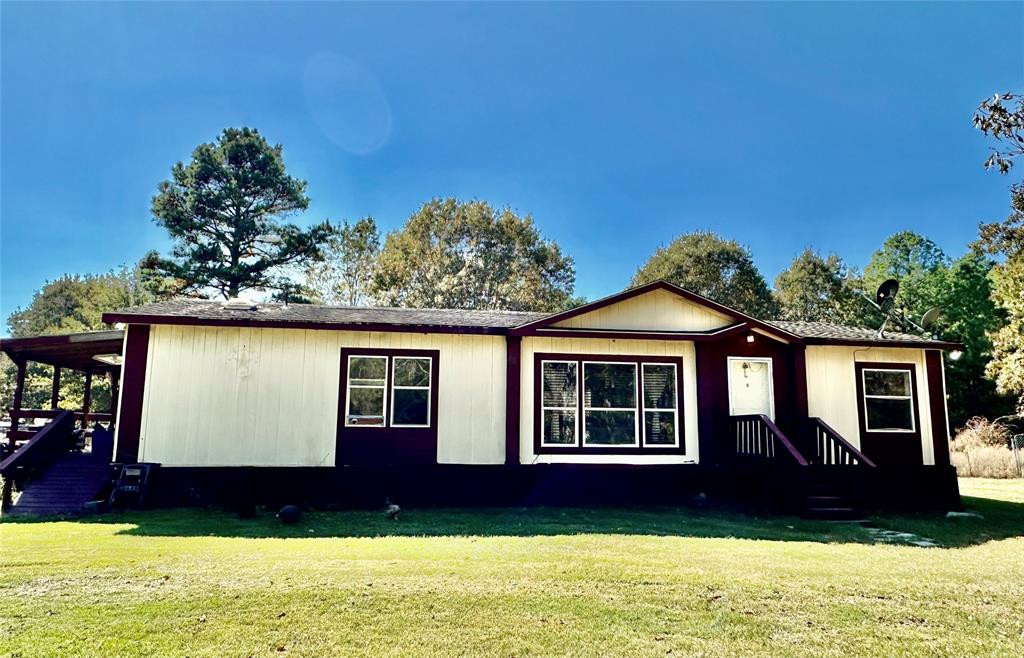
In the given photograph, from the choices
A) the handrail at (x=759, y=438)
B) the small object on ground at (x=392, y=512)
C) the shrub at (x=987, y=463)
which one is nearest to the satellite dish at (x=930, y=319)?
the handrail at (x=759, y=438)

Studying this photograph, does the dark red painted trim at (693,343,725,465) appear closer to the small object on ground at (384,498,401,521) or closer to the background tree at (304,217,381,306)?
the small object on ground at (384,498,401,521)

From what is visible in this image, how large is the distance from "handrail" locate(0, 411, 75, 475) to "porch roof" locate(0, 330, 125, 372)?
120 centimetres

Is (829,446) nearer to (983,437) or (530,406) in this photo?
(530,406)

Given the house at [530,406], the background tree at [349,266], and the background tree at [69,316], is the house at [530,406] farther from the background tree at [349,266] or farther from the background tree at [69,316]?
the background tree at [349,266]

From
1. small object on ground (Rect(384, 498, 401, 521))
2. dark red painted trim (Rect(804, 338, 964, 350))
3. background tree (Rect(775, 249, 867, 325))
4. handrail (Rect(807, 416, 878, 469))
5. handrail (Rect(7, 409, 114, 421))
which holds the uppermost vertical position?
background tree (Rect(775, 249, 867, 325))

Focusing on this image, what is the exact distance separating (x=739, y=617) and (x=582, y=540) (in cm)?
300

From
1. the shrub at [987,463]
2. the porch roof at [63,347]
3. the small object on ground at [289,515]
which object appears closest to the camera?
the small object on ground at [289,515]

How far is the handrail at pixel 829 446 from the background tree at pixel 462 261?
21881 millimetres

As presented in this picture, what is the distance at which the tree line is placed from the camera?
28.3 metres

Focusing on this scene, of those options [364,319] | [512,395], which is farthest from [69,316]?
[512,395]

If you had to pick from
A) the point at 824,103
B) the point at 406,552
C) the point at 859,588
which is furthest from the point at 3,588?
the point at 824,103

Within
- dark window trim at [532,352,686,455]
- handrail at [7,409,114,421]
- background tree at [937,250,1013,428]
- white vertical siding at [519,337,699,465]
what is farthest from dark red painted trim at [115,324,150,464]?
background tree at [937,250,1013,428]

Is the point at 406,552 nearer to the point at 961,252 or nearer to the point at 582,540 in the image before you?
the point at 582,540

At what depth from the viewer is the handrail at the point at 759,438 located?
34.4ft
